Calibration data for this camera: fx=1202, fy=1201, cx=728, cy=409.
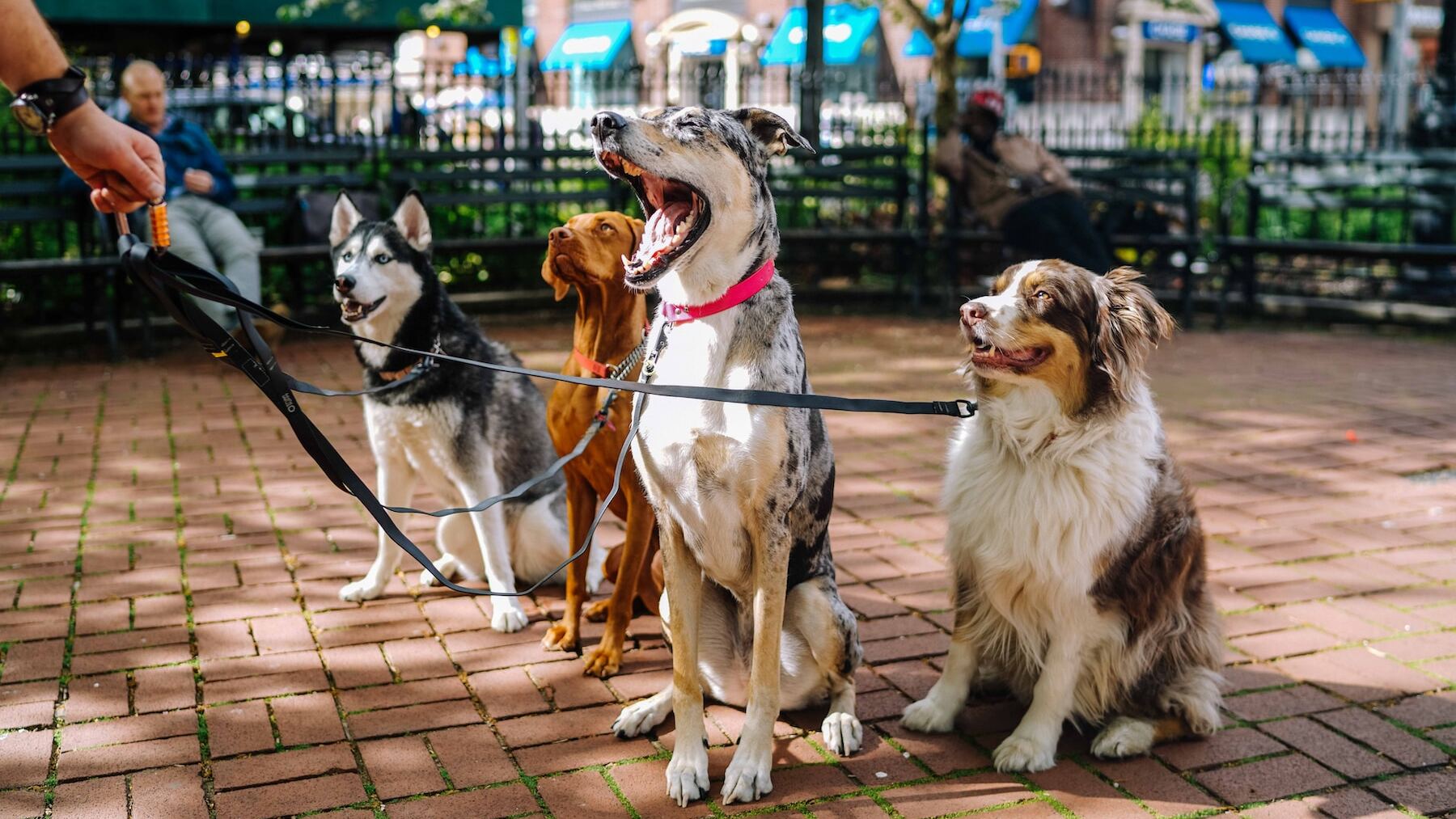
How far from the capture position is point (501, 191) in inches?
426

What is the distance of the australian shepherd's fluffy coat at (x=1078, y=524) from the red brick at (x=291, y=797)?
164cm

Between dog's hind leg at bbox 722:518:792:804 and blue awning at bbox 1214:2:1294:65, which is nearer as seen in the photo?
dog's hind leg at bbox 722:518:792:804

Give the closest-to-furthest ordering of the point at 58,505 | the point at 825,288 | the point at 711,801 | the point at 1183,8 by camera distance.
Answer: the point at 711,801 → the point at 58,505 → the point at 825,288 → the point at 1183,8

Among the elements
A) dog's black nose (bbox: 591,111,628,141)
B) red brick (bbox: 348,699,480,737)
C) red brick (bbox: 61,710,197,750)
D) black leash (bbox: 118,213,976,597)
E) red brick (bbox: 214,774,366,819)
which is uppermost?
dog's black nose (bbox: 591,111,628,141)

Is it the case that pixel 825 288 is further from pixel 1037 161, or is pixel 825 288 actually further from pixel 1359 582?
pixel 1359 582

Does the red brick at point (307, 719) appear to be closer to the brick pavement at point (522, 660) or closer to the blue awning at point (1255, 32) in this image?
the brick pavement at point (522, 660)

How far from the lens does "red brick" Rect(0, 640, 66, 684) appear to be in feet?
12.6

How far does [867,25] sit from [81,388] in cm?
2642

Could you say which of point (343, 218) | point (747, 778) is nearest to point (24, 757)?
point (747, 778)

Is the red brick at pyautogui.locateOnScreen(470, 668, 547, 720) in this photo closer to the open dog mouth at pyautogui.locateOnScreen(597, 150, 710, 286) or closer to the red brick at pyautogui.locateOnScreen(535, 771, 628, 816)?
the red brick at pyautogui.locateOnScreen(535, 771, 628, 816)

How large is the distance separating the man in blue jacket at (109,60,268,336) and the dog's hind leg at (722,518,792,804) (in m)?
6.12

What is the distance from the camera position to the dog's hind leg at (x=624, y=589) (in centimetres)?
385

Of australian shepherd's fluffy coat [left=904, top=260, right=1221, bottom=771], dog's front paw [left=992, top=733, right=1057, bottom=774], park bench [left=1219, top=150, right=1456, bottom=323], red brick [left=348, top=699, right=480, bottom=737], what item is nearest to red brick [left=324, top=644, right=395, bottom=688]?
red brick [left=348, top=699, right=480, bottom=737]

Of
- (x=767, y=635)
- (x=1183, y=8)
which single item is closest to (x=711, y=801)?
(x=767, y=635)
